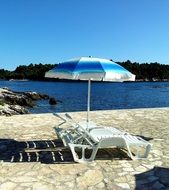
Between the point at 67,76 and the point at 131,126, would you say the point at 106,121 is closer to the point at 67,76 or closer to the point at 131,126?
the point at 131,126

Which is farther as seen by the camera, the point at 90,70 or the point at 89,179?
the point at 90,70

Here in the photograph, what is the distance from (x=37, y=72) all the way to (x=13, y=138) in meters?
142

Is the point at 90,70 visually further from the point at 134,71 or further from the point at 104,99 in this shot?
the point at 134,71

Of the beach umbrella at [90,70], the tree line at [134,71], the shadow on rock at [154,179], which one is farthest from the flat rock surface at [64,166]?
the tree line at [134,71]

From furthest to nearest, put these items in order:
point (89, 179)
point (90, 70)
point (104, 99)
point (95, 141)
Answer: point (104, 99) → point (95, 141) → point (90, 70) → point (89, 179)

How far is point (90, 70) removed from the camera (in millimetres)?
7078

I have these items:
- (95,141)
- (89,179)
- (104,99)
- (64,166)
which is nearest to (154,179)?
(89,179)

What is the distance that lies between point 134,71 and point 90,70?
138 metres

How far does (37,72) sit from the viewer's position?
150 m

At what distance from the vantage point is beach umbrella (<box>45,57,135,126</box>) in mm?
7012

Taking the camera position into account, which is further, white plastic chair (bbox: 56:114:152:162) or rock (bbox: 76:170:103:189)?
white plastic chair (bbox: 56:114:152:162)

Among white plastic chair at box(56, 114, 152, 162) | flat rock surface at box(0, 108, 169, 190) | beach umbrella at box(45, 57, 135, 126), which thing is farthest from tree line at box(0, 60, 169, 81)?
beach umbrella at box(45, 57, 135, 126)

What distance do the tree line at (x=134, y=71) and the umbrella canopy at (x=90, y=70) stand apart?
130707 mm

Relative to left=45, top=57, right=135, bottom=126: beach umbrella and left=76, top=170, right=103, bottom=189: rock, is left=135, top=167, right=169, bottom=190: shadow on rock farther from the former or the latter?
left=45, top=57, right=135, bottom=126: beach umbrella
